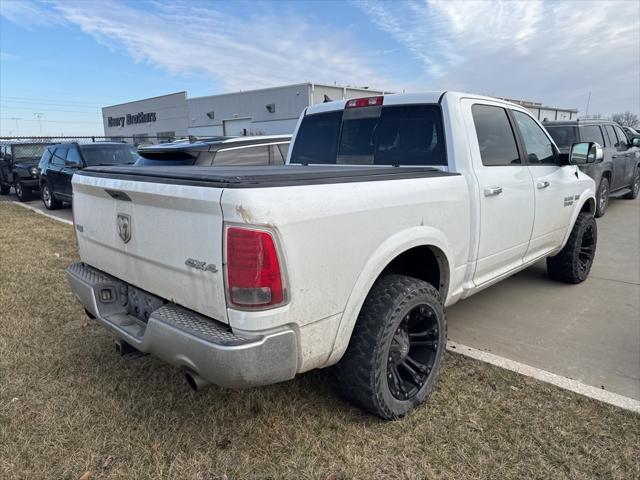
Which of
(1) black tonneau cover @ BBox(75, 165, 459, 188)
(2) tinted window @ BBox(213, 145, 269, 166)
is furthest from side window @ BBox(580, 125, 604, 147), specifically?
(1) black tonneau cover @ BBox(75, 165, 459, 188)

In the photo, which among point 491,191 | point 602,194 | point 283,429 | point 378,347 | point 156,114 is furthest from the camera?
point 156,114

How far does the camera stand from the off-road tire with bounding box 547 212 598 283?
16.0ft

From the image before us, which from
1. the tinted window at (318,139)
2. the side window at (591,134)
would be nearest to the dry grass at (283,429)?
the tinted window at (318,139)

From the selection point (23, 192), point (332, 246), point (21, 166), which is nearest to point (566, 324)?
point (332, 246)

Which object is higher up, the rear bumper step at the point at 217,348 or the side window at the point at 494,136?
the side window at the point at 494,136

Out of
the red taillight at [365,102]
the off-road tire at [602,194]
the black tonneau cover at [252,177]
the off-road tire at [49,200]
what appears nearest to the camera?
the black tonneau cover at [252,177]

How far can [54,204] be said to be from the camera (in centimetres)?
1180

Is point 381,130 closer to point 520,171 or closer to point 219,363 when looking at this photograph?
point 520,171

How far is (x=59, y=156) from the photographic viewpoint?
1126 centimetres

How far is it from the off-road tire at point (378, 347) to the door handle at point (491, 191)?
0.95 meters

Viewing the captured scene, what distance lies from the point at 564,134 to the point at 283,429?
25.9 ft

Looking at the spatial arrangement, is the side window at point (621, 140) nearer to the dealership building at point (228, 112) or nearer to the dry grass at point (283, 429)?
the dry grass at point (283, 429)

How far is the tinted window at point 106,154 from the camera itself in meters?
10.5

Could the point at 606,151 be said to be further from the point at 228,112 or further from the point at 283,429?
the point at 228,112
